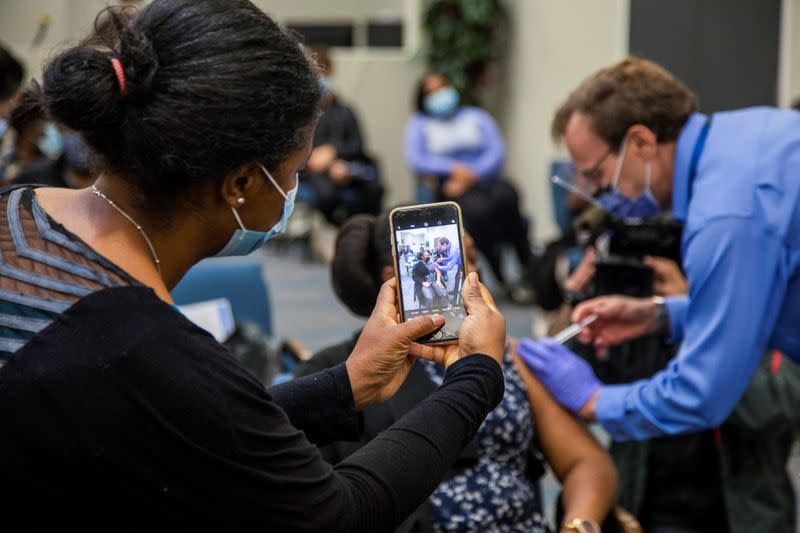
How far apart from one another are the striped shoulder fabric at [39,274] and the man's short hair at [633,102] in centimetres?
147

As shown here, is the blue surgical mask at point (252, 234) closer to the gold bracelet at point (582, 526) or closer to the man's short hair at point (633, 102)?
the gold bracelet at point (582, 526)

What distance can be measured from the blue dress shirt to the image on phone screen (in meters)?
0.73

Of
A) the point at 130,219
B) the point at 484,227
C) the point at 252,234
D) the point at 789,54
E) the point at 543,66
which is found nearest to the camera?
the point at 130,219

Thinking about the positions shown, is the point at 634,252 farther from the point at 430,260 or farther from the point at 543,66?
the point at 543,66

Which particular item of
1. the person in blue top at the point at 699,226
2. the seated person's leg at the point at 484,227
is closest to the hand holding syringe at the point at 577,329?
the person in blue top at the point at 699,226

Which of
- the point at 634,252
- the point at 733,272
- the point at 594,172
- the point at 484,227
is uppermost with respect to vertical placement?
the point at 594,172

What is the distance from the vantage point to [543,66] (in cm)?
781

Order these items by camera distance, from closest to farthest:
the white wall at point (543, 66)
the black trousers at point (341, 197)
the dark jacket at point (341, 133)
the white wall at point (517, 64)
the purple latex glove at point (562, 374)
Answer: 1. the purple latex glove at point (562, 374)
2. the white wall at point (517, 64)
3. the white wall at point (543, 66)
4. the black trousers at point (341, 197)
5. the dark jacket at point (341, 133)

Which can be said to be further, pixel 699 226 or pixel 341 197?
pixel 341 197

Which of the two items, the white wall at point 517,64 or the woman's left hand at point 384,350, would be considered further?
the white wall at point 517,64

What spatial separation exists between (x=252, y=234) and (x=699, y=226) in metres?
1.02

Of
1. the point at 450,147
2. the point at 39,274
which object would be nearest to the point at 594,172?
the point at 39,274

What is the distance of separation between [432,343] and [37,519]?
525 millimetres

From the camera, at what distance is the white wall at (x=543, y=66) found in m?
6.70
